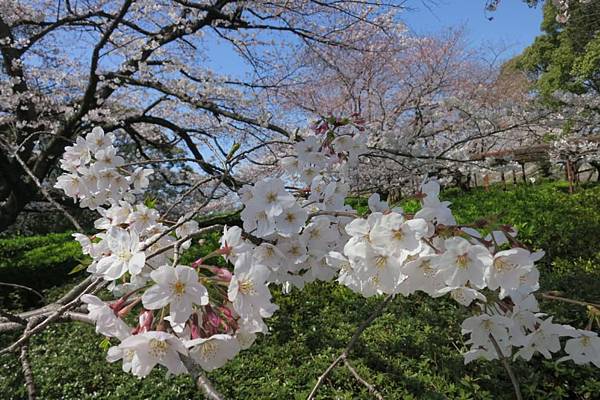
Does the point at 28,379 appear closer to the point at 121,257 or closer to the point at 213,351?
the point at 121,257

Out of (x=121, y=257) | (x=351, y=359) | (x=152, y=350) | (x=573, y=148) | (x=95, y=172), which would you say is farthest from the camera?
(x=573, y=148)

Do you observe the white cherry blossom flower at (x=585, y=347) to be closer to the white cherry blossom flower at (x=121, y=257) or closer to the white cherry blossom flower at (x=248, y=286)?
the white cherry blossom flower at (x=248, y=286)

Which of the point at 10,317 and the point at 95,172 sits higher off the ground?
the point at 95,172

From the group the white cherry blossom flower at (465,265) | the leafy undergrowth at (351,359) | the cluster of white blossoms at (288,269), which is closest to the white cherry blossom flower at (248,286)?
the cluster of white blossoms at (288,269)

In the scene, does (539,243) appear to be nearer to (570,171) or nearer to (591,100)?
(591,100)

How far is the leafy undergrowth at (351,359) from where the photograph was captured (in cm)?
229

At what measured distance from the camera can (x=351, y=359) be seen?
2.61m

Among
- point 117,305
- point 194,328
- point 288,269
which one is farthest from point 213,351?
point 288,269

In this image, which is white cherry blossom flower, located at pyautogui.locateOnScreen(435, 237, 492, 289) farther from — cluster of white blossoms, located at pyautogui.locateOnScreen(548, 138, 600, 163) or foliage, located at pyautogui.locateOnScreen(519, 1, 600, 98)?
foliage, located at pyautogui.locateOnScreen(519, 1, 600, 98)

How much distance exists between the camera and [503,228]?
0.82 m

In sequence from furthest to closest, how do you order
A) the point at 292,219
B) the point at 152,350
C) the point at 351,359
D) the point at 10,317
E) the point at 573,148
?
the point at 573,148 < the point at 351,359 < the point at 10,317 < the point at 292,219 < the point at 152,350

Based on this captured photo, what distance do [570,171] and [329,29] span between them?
6.52 m

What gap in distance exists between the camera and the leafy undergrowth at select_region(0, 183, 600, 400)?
2289 mm

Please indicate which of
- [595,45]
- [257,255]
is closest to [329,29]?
[257,255]
